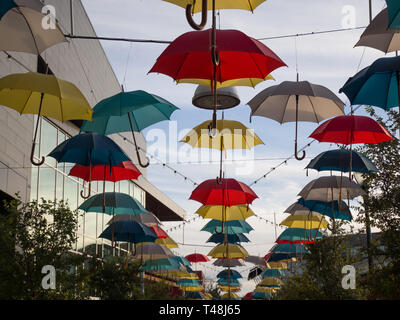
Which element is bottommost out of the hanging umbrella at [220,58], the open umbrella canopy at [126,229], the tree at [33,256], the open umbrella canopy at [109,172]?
the tree at [33,256]

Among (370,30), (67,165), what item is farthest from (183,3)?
(67,165)

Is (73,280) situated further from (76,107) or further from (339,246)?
(339,246)

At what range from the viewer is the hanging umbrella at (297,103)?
30.8 ft

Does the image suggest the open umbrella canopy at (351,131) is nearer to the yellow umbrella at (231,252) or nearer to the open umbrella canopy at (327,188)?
the open umbrella canopy at (327,188)

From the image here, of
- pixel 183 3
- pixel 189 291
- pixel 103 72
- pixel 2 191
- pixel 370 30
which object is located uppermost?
pixel 103 72

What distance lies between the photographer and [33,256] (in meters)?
10.8

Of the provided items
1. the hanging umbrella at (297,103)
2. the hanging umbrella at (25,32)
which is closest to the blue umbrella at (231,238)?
the hanging umbrella at (297,103)

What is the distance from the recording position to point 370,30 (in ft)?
22.8

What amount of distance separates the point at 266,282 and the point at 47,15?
27.5m

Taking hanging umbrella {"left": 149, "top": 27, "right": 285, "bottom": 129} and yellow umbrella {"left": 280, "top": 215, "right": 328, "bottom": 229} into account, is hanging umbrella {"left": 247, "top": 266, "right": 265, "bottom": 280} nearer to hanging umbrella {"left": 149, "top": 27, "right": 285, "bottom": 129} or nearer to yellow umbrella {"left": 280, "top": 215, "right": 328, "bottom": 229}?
yellow umbrella {"left": 280, "top": 215, "right": 328, "bottom": 229}

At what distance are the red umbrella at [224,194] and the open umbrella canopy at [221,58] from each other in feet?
18.2

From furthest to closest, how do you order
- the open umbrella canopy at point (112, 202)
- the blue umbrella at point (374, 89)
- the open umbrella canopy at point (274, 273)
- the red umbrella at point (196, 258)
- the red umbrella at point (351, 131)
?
the red umbrella at point (196, 258), the open umbrella canopy at point (274, 273), the open umbrella canopy at point (112, 202), the red umbrella at point (351, 131), the blue umbrella at point (374, 89)

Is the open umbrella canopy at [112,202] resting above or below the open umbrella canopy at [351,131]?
below

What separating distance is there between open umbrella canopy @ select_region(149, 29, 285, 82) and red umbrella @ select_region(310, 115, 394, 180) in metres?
2.79
